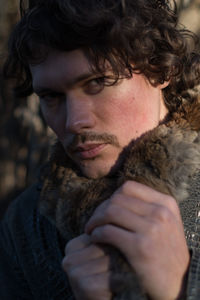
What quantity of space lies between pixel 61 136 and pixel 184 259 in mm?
877

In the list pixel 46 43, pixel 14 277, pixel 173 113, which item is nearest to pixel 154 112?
pixel 173 113

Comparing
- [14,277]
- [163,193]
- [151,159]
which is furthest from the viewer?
[14,277]

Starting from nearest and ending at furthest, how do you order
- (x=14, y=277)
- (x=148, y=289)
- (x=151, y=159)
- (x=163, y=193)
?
(x=148, y=289), (x=163, y=193), (x=151, y=159), (x=14, y=277)

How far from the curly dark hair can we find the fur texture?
0.79 feet

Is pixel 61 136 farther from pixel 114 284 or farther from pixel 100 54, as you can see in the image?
pixel 114 284

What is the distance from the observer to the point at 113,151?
5.15 feet

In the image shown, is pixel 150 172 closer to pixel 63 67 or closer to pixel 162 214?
pixel 162 214

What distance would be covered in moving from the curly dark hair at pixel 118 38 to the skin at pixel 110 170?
6 centimetres

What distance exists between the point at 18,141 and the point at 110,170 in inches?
96.3

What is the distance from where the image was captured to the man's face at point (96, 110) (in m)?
1.53

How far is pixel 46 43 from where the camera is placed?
5.31ft

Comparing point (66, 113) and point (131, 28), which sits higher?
point (131, 28)

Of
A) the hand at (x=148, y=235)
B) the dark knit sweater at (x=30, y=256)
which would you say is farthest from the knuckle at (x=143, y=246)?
the dark knit sweater at (x=30, y=256)

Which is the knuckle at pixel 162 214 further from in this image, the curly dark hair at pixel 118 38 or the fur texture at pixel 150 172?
the curly dark hair at pixel 118 38
